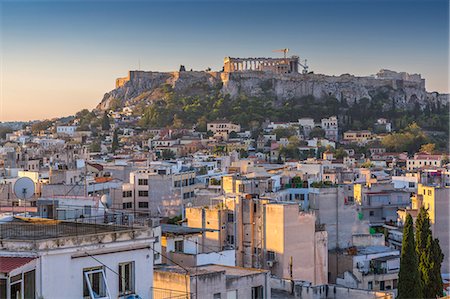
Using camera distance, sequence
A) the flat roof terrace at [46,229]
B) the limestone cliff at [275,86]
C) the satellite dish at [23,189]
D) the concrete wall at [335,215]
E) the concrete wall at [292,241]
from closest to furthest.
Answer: the flat roof terrace at [46,229], the satellite dish at [23,189], the concrete wall at [292,241], the concrete wall at [335,215], the limestone cliff at [275,86]

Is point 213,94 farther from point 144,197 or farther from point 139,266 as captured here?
point 139,266

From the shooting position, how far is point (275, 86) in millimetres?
75375

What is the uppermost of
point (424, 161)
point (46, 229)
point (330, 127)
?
point (330, 127)

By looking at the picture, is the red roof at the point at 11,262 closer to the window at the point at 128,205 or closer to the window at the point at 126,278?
the window at the point at 126,278

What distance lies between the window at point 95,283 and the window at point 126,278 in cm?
16

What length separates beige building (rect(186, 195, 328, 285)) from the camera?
1462cm

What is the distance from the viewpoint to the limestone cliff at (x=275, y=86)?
2945 inches

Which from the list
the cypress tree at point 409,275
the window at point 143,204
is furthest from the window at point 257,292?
the window at point 143,204

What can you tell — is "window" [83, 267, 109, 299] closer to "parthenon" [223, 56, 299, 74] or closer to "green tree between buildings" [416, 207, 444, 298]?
"green tree between buildings" [416, 207, 444, 298]

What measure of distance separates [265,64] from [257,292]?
72400 mm

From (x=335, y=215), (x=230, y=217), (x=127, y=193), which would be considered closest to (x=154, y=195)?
(x=127, y=193)

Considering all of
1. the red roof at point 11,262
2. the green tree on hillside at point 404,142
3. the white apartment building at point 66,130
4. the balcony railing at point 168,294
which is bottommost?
the balcony railing at point 168,294

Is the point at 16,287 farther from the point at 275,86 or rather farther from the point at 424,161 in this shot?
the point at 275,86

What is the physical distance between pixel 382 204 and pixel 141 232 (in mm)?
20864
